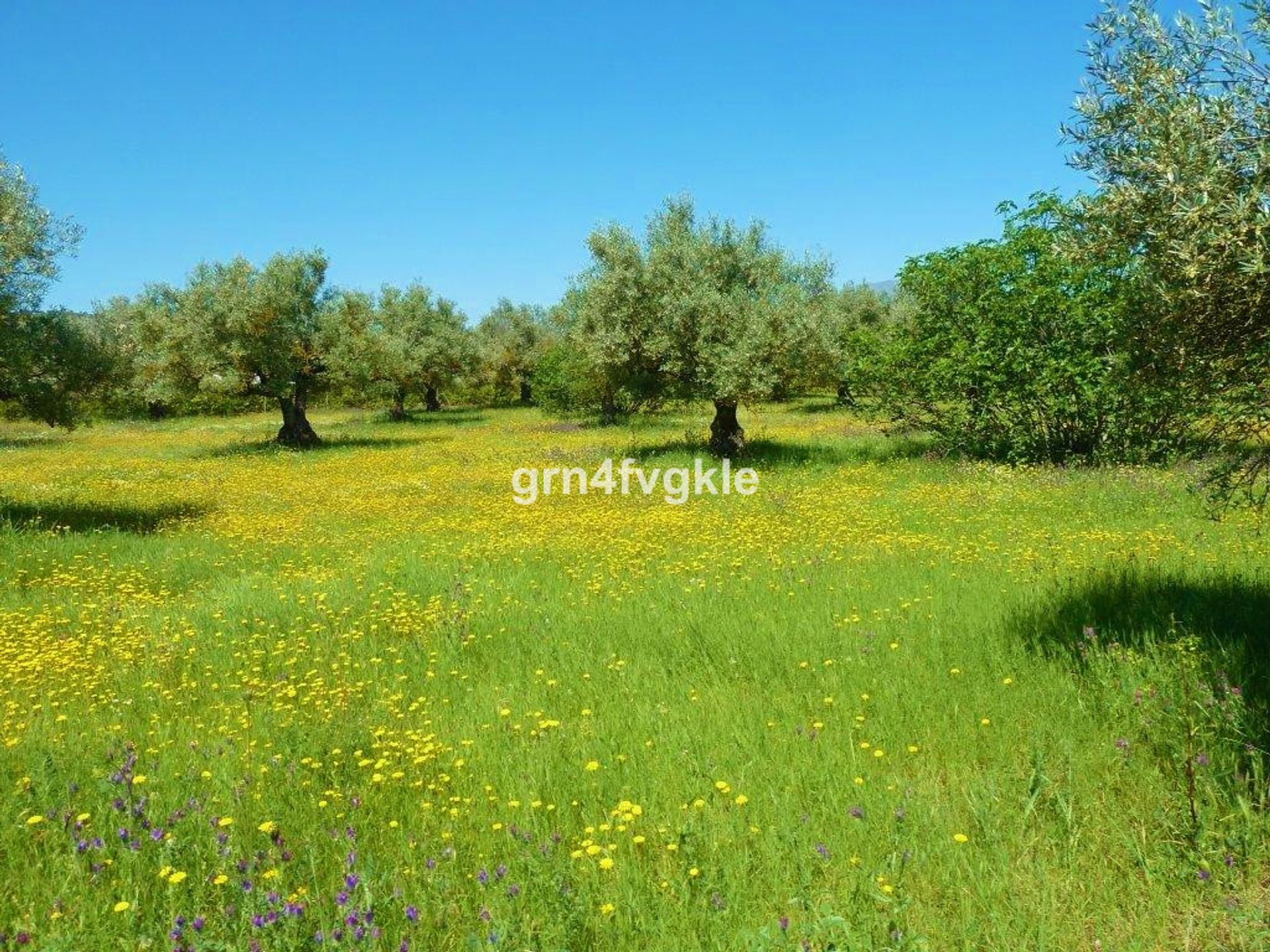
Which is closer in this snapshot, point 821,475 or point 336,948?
point 336,948

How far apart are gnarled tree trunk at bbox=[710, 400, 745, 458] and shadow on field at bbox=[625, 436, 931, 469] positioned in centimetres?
33

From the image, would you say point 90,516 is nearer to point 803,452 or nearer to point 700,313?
point 700,313

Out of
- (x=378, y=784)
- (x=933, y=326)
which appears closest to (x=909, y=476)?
(x=933, y=326)

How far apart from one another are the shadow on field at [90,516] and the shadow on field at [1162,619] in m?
16.0

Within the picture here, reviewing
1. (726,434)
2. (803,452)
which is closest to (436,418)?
(726,434)

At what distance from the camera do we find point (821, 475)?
20.4 meters

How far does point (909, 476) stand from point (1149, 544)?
828 cm

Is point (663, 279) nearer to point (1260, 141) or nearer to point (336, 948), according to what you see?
point (1260, 141)

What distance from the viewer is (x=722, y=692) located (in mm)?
6844

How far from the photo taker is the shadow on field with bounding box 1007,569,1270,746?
632 cm

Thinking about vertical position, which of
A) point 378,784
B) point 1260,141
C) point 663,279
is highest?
point 663,279

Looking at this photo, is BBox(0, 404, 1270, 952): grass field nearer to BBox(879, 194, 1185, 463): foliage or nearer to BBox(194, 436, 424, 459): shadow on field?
BBox(879, 194, 1185, 463): foliage

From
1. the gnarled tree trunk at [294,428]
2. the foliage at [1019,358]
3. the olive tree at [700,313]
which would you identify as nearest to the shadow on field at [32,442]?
the gnarled tree trunk at [294,428]

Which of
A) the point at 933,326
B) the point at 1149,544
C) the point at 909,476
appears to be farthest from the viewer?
the point at 933,326
